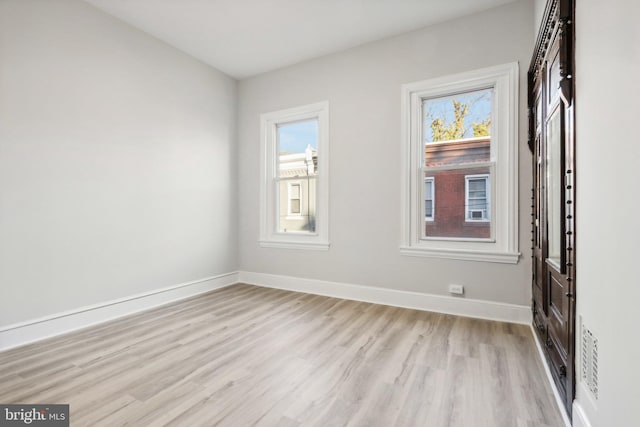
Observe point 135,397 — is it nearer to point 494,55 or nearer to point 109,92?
point 109,92

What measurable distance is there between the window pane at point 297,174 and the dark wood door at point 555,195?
248cm

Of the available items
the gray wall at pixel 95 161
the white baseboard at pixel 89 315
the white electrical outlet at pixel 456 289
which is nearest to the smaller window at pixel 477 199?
the white electrical outlet at pixel 456 289

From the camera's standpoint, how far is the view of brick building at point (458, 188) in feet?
10.2

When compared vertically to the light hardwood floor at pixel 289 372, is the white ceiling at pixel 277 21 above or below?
above

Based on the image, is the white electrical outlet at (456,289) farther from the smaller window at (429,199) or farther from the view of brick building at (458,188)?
the smaller window at (429,199)

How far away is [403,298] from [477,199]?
4.34 ft

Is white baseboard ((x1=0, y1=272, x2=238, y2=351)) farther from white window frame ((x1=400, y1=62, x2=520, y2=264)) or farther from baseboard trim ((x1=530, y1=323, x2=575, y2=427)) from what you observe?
baseboard trim ((x1=530, y1=323, x2=575, y2=427))

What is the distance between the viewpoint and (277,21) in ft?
10.5

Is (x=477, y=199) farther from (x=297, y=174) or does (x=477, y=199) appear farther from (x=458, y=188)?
(x=297, y=174)

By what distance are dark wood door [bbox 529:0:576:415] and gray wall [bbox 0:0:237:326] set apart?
3.67 m

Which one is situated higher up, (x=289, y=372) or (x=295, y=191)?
(x=295, y=191)

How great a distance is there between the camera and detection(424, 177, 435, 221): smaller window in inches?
131
